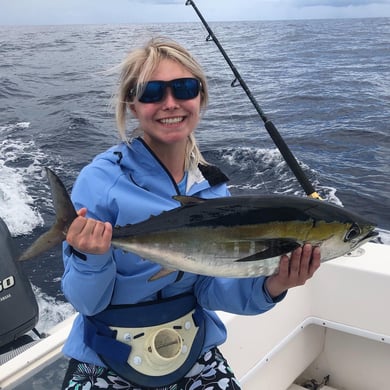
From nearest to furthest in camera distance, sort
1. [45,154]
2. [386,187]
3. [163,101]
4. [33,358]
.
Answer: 1. [163,101]
2. [33,358]
3. [386,187]
4. [45,154]

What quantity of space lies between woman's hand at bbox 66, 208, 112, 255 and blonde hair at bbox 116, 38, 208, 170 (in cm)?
58

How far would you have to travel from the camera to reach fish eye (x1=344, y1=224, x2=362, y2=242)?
4.65 feet

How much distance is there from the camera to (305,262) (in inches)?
57.2

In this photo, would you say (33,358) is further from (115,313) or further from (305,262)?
(305,262)

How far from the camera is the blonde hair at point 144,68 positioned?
6.02 feet

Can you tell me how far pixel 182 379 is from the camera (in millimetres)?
1907

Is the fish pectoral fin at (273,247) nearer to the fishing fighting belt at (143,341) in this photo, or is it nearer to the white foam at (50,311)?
the fishing fighting belt at (143,341)

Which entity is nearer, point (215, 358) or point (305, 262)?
point (305, 262)

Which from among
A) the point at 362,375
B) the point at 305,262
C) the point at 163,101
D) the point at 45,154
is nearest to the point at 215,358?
the point at 305,262

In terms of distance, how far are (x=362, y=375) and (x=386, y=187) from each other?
4.90m

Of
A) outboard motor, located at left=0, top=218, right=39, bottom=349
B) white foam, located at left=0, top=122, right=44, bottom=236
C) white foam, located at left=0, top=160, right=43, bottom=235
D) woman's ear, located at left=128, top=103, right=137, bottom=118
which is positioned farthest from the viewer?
white foam, located at left=0, top=122, right=44, bottom=236

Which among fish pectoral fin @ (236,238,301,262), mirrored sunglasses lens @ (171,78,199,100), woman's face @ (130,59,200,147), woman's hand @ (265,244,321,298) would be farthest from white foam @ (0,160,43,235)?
fish pectoral fin @ (236,238,301,262)

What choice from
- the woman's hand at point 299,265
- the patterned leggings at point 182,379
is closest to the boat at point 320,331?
the patterned leggings at point 182,379

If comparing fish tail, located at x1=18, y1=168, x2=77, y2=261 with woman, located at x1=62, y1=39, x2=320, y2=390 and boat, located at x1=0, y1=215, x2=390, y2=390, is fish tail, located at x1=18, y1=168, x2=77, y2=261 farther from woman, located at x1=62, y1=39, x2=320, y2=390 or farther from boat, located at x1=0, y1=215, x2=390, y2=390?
boat, located at x1=0, y1=215, x2=390, y2=390
